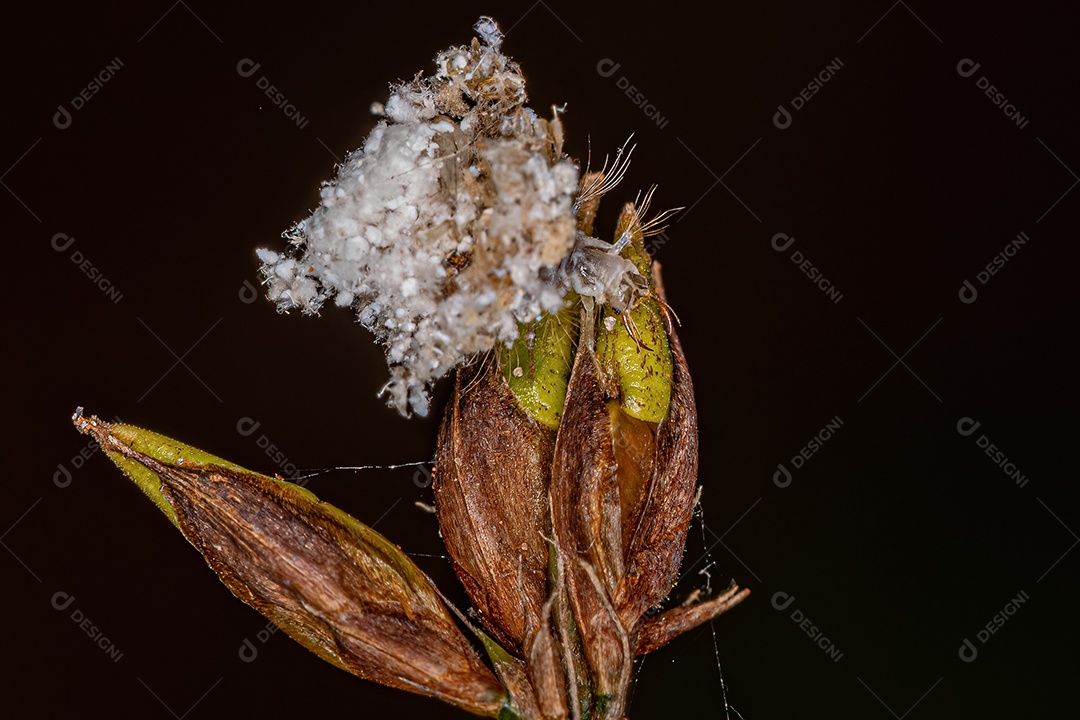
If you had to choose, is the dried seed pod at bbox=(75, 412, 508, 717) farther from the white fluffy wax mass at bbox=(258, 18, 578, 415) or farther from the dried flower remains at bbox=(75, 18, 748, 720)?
the white fluffy wax mass at bbox=(258, 18, 578, 415)

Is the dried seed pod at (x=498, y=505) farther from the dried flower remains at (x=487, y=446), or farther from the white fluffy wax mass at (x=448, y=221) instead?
the white fluffy wax mass at (x=448, y=221)

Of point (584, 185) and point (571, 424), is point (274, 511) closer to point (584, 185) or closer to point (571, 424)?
point (571, 424)

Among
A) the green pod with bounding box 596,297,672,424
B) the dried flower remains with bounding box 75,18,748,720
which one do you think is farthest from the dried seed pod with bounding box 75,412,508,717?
the green pod with bounding box 596,297,672,424

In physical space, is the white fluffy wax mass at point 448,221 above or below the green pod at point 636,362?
above

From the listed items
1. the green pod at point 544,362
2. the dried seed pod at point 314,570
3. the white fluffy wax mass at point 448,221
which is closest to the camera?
the white fluffy wax mass at point 448,221

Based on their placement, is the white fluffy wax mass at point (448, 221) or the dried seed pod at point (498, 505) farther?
the dried seed pod at point (498, 505)

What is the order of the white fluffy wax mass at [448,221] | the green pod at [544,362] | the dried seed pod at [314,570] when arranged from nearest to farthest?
the white fluffy wax mass at [448,221] → the dried seed pod at [314,570] → the green pod at [544,362]

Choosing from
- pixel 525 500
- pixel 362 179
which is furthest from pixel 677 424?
pixel 362 179

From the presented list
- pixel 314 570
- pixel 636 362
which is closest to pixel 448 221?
pixel 636 362

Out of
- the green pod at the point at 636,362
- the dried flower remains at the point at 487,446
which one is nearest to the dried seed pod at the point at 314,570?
the dried flower remains at the point at 487,446
